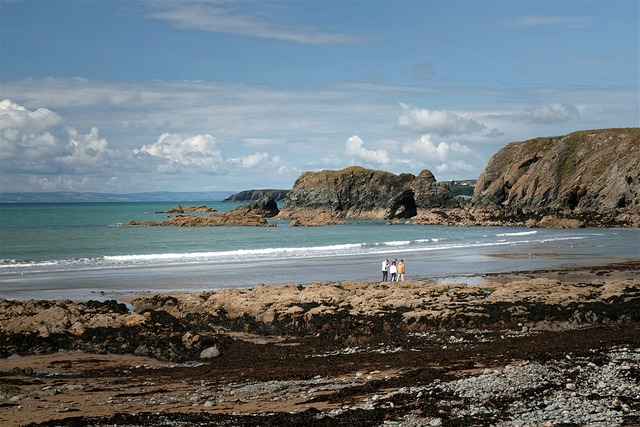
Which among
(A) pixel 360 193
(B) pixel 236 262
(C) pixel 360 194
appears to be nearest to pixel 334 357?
(B) pixel 236 262

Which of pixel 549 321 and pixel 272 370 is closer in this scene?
pixel 272 370

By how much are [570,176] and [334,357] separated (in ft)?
391

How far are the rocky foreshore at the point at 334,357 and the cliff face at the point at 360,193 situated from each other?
114 meters

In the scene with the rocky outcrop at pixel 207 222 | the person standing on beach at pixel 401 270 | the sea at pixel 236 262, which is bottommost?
the sea at pixel 236 262

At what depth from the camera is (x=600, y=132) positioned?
446 feet

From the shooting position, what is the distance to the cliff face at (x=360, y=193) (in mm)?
140625

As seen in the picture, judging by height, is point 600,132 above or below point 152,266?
above

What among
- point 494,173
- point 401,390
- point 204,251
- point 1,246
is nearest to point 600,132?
point 494,173

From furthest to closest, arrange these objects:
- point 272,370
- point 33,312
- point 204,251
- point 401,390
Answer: point 204,251 → point 33,312 → point 272,370 → point 401,390

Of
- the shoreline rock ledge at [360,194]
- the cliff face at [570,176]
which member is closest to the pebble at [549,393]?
the cliff face at [570,176]

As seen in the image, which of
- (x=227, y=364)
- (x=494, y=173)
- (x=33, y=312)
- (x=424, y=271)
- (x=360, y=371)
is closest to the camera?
(x=360, y=371)

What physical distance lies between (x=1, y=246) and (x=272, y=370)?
5665cm

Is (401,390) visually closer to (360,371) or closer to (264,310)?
(360,371)

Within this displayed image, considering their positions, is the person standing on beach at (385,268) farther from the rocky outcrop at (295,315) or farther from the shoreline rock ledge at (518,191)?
the shoreline rock ledge at (518,191)
